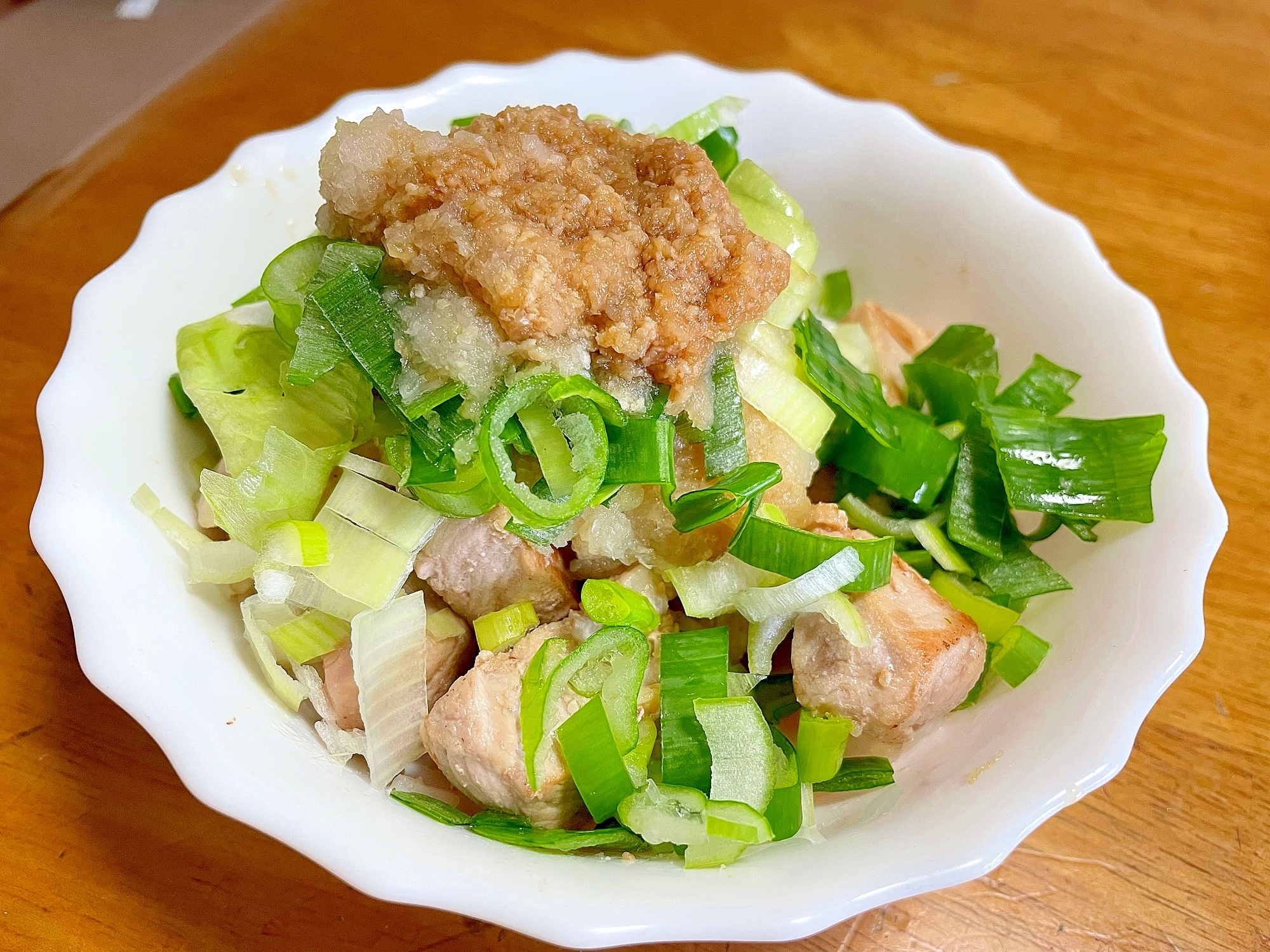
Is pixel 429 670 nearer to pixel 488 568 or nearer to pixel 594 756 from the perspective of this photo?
pixel 488 568

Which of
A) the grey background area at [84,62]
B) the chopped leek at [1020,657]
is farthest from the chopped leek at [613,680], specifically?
the grey background area at [84,62]

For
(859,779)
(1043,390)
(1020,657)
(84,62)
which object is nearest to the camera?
(859,779)

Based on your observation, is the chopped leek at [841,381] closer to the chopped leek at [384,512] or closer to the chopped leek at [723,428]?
the chopped leek at [723,428]

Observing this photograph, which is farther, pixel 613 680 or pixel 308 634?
pixel 308 634

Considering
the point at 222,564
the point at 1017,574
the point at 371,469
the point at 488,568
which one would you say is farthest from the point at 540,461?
the point at 1017,574

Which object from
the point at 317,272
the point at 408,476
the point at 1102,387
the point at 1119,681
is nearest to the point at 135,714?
the point at 408,476

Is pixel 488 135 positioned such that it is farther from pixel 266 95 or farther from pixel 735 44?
pixel 735 44
